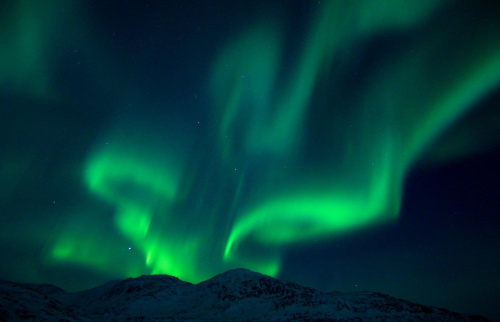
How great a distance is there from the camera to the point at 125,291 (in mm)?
82125

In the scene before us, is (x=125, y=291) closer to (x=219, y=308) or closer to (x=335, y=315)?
(x=219, y=308)

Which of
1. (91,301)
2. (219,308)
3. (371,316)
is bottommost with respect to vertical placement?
(91,301)

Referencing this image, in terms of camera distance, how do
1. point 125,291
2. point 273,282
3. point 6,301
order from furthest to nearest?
point 125,291, point 273,282, point 6,301

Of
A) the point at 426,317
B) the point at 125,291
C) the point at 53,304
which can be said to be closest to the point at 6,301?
the point at 53,304

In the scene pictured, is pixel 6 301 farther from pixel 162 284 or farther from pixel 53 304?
pixel 162 284

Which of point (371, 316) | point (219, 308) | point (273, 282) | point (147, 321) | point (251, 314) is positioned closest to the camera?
point (147, 321)

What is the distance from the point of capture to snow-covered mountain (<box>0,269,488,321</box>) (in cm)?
4291

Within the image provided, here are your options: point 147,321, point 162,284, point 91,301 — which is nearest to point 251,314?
point 147,321

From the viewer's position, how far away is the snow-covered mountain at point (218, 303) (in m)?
42.9

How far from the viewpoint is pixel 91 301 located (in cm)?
8300

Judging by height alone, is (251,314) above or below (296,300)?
below

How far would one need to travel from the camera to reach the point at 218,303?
65.6 metres

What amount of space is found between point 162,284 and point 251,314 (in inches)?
1459

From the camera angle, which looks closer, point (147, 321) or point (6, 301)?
point (6, 301)
